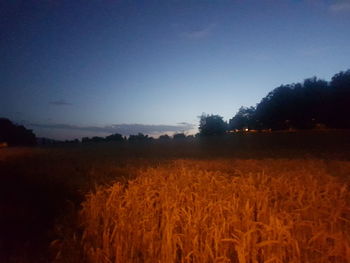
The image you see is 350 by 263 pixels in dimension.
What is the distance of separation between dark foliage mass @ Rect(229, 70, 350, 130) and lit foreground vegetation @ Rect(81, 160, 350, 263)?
42.0m

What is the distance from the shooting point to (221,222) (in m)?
6.65

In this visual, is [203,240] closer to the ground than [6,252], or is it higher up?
higher up

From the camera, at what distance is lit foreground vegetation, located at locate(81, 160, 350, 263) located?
5438 millimetres

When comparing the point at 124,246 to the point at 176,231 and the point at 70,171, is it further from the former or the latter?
the point at 70,171

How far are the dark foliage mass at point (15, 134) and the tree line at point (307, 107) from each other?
39930 millimetres

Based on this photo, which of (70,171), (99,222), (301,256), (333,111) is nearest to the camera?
(301,256)

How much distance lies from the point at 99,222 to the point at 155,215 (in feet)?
5.37

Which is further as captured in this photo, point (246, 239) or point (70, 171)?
point (70, 171)

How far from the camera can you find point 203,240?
6645 millimetres

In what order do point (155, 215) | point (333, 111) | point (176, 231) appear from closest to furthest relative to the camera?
point (176, 231) → point (155, 215) → point (333, 111)

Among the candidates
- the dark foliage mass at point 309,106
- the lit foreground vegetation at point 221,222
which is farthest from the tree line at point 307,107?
the lit foreground vegetation at point 221,222

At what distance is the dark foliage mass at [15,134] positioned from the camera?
7881 cm

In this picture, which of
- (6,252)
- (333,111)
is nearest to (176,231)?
(6,252)

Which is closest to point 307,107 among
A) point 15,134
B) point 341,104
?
point 341,104
